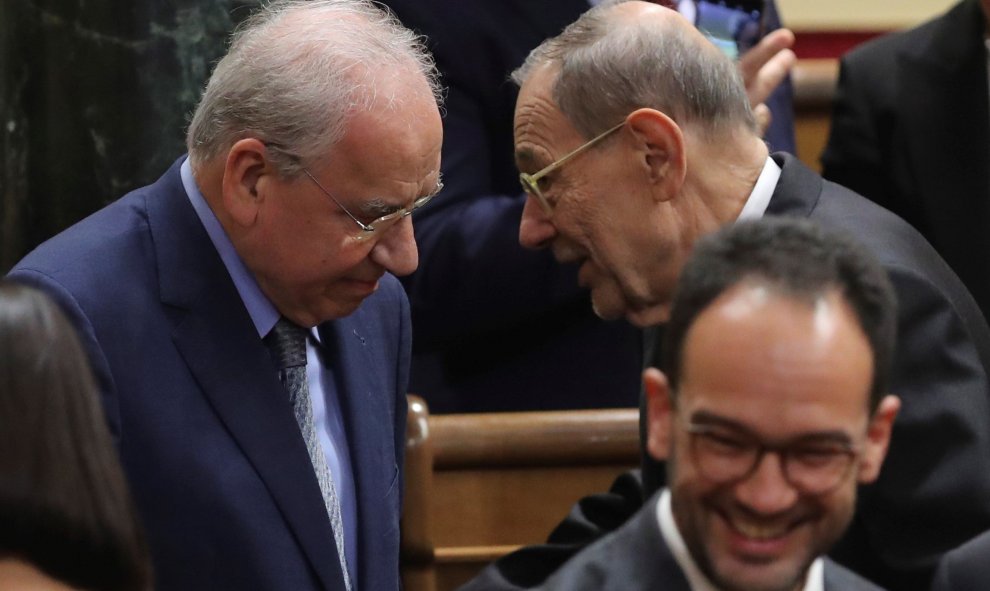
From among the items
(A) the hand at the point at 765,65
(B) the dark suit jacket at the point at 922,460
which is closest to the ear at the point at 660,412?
(B) the dark suit jacket at the point at 922,460

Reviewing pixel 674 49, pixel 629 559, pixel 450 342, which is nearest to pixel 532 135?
pixel 674 49

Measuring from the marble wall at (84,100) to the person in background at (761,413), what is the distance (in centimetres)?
175

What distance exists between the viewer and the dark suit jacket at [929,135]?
12.8 feet

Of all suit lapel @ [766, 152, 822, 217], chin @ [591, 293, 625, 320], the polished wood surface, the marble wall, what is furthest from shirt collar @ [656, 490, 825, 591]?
the polished wood surface

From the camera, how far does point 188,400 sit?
98.4 inches

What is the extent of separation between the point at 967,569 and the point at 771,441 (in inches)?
17.4

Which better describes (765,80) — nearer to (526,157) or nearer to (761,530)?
(526,157)

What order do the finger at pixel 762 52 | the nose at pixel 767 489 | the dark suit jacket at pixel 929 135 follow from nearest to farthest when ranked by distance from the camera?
the nose at pixel 767 489 → the finger at pixel 762 52 → the dark suit jacket at pixel 929 135

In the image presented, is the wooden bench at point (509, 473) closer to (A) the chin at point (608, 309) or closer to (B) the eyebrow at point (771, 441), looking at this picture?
(A) the chin at point (608, 309)

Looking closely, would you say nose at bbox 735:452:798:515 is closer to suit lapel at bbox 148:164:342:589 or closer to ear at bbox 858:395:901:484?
ear at bbox 858:395:901:484

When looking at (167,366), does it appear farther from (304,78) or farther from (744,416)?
(744,416)

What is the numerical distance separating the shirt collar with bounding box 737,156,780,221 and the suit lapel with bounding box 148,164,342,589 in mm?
786

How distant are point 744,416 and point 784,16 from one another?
419cm

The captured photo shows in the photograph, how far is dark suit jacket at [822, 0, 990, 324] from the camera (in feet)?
12.8
